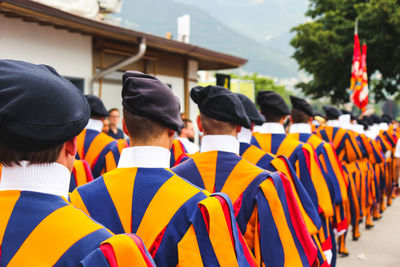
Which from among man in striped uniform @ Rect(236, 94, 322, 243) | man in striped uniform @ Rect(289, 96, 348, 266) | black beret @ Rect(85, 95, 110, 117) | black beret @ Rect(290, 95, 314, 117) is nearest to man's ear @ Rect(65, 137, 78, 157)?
man in striped uniform @ Rect(236, 94, 322, 243)

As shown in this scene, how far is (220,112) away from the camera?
304 cm

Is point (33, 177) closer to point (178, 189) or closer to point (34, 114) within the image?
point (34, 114)

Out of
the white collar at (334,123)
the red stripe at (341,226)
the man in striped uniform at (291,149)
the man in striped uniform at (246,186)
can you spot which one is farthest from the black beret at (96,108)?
the white collar at (334,123)

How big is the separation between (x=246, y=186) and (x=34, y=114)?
1752 mm

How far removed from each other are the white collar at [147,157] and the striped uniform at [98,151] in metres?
2.84

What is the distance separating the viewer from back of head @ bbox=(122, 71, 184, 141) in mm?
2232

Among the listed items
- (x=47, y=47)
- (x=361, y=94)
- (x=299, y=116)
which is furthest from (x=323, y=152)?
(x=361, y=94)

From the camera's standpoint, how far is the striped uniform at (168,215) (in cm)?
207

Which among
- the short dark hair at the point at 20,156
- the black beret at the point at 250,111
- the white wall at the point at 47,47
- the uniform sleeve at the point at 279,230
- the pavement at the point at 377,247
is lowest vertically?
the pavement at the point at 377,247

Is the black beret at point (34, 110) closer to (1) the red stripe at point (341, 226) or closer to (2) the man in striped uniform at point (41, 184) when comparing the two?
(2) the man in striped uniform at point (41, 184)

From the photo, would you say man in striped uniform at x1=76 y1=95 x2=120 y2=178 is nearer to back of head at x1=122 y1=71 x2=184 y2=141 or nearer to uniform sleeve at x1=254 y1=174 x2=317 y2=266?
uniform sleeve at x1=254 y1=174 x2=317 y2=266

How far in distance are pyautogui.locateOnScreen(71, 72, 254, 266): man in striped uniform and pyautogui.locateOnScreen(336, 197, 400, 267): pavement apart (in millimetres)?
5140

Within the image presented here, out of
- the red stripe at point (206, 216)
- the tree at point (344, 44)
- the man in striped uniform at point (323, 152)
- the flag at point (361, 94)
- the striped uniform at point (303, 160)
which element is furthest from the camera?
the tree at point (344, 44)

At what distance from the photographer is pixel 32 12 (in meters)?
7.45
